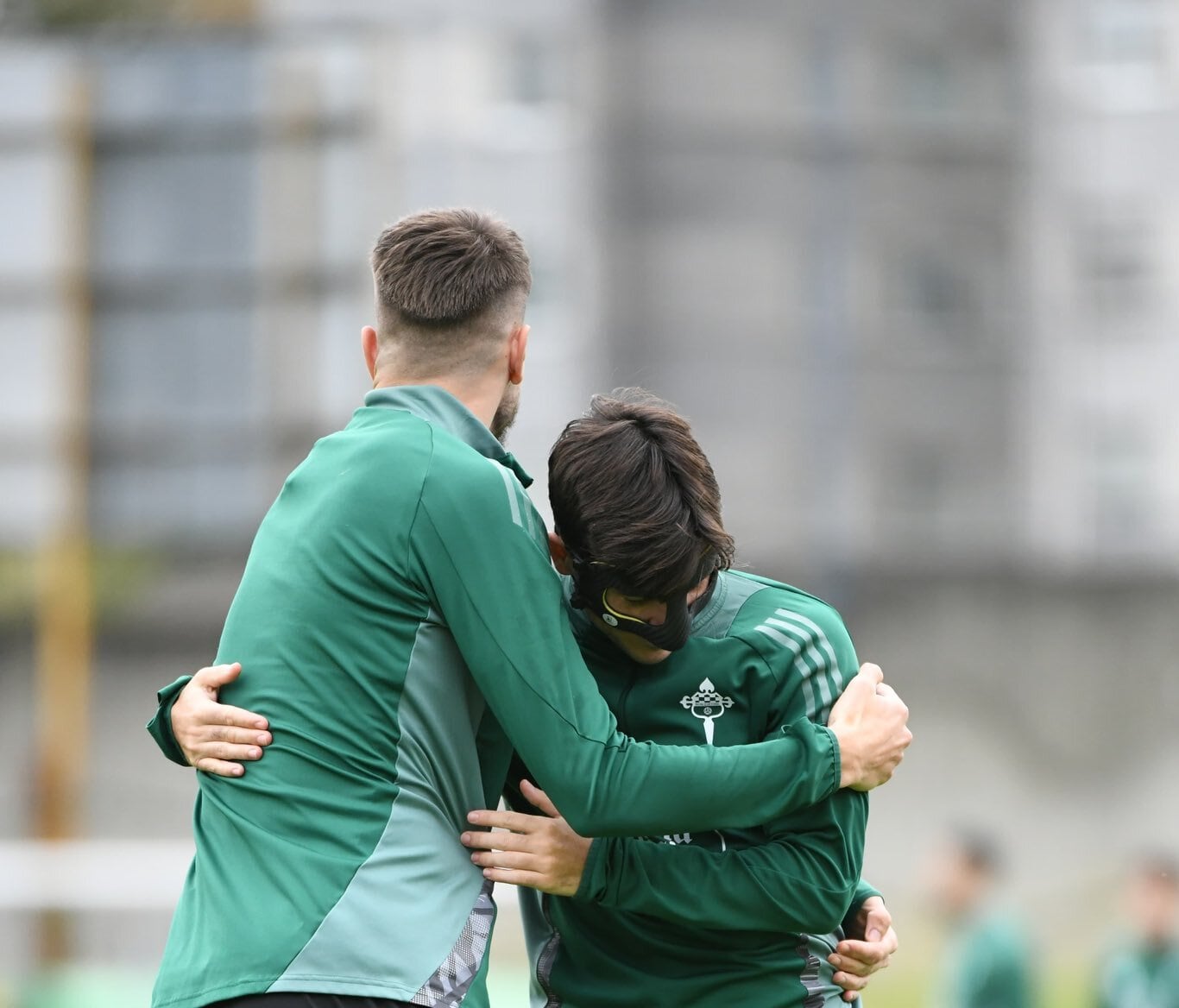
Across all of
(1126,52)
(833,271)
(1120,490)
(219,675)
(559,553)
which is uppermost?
(1126,52)

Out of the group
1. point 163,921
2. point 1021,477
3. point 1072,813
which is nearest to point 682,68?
point 1021,477

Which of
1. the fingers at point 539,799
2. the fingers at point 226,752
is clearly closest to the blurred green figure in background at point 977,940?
the fingers at point 539,799

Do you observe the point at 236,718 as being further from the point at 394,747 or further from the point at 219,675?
the point at 394,747

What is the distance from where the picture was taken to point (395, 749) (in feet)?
8.13

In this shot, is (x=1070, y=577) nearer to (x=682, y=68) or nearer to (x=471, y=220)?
(x=682, y=68)

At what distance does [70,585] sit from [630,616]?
16.5m

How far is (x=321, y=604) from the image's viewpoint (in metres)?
2.49

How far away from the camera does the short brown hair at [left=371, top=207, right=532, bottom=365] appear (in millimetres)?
2662

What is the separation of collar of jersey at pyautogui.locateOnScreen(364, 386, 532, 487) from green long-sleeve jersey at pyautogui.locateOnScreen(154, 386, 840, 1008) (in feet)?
0.21

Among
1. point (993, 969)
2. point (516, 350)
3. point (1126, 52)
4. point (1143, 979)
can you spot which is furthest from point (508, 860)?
→ point (1126, 52)

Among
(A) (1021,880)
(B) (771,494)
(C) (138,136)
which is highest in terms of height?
(C) (138,136)

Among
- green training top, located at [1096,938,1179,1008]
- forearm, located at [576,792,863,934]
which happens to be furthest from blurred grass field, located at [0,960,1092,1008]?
forearm, located at [576,792,863,934]

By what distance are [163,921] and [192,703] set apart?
9421 millimetres

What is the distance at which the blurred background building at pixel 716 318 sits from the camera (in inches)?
677
